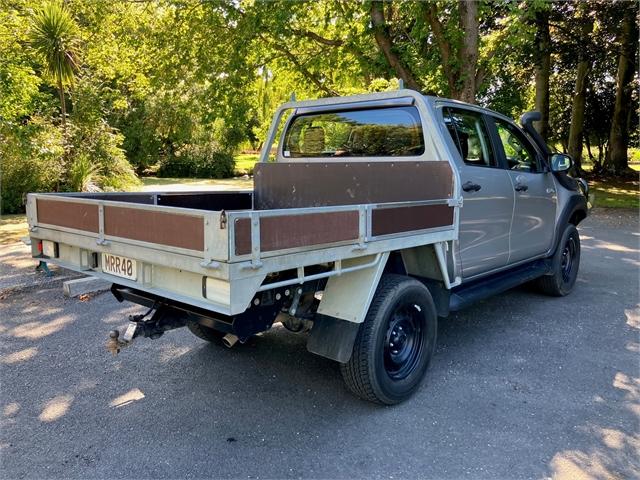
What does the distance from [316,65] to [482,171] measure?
31.2 feet

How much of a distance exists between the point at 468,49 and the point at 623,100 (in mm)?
14871

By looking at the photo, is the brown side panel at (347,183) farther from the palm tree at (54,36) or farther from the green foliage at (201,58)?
the palm tree at (54,36)

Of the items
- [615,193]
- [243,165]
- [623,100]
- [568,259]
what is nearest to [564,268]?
[568,259]

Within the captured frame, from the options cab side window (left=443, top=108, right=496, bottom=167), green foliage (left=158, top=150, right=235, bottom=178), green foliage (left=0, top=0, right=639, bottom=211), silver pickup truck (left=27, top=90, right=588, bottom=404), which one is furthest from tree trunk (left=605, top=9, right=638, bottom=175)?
green foliage (left=158, top=150, right=235, bottom=178)

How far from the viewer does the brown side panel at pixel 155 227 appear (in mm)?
2494

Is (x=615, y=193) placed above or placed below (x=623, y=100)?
below

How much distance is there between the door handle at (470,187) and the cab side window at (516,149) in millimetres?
953

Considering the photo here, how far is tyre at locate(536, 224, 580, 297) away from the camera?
586 centimetres

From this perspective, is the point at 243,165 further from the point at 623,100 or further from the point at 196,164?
the point at 623,100

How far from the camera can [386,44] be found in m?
11.3

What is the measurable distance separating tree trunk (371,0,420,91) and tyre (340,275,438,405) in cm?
863

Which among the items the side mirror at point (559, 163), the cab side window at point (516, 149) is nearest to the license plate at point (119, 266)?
the cab side window at point (516, 149)

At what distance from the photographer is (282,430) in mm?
3143

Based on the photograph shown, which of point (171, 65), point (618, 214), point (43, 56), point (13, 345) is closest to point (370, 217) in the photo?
point (13, 345)
